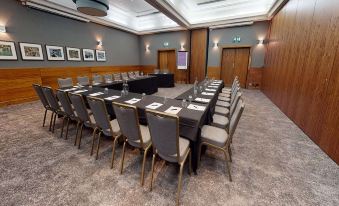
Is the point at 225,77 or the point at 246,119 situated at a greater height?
the point at 225,77

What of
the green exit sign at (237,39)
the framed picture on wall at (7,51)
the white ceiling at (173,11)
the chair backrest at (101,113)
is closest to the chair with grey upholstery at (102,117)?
the chair backrest at (101,113)

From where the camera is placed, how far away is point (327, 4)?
2799mm

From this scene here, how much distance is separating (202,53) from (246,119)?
6.13 meters

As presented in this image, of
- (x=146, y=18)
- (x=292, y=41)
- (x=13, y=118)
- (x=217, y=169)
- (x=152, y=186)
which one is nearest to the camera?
(x=152, y=186)

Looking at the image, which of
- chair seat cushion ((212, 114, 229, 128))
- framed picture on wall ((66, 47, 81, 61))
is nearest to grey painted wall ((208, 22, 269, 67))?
chair seat cushion ((212, 114, 229, 128))

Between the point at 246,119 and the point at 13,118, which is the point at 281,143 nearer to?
the point at 246,119

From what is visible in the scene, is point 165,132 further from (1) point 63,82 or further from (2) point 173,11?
(2) point 173,11

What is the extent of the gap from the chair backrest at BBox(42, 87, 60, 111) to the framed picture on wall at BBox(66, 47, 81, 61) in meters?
4.57

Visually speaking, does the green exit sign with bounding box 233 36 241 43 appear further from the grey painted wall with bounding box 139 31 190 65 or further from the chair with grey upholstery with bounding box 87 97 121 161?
the chair with grey upholstery with bounding box 87 97 121 161

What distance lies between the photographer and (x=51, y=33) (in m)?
5.84

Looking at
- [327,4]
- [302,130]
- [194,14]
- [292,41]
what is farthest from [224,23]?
[302,130]

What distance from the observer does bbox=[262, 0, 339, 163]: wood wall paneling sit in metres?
2.50

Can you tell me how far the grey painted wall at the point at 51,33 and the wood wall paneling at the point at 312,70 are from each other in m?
8.13

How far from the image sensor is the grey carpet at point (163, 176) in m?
1.58
